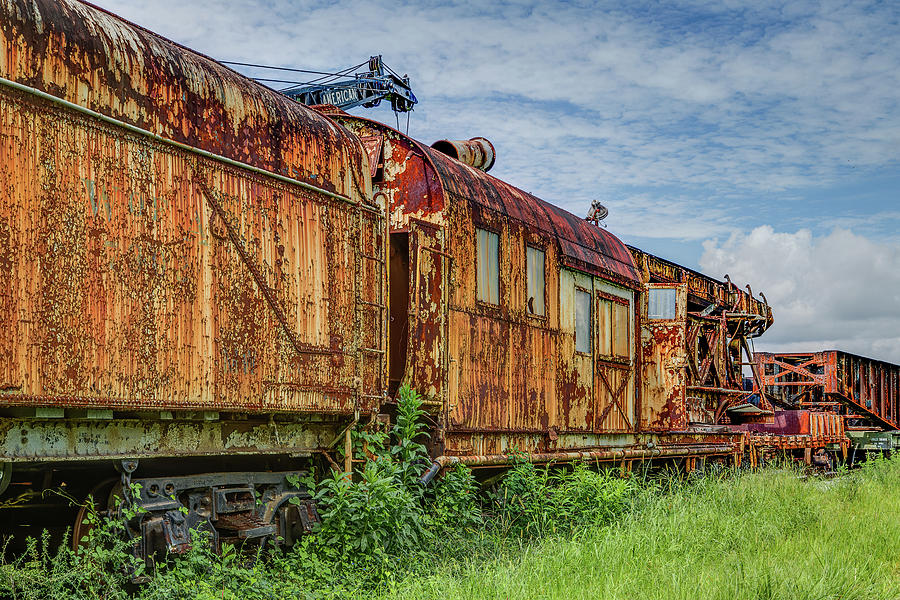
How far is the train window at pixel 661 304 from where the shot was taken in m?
14.3

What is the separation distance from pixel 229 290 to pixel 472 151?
529 centimetres

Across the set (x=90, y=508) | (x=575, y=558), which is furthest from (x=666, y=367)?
(x=90, y=508)

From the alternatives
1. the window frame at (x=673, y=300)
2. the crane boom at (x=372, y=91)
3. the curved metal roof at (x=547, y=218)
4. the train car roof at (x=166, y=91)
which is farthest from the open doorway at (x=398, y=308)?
the crane boom at (x=372, y=91)

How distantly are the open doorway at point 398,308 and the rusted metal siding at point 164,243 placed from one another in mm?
549

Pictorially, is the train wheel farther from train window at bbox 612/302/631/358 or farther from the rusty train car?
train window at bbox 612/302/631/358

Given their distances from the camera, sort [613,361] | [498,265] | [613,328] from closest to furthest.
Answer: [498,265] → [613,361] → [613,328]

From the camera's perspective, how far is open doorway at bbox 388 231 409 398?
8891 mm

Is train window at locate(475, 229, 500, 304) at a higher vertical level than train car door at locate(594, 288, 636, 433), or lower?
higher

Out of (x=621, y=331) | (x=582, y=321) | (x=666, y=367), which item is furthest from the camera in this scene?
(x=666, y=367)

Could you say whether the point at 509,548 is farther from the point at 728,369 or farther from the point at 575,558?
the point at 728,369

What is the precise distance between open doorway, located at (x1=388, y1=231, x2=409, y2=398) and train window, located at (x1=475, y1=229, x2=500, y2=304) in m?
0.97

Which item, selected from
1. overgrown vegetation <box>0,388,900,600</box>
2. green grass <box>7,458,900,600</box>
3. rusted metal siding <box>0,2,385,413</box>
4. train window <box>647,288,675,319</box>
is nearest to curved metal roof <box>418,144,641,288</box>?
train window <box>647,288,675,319</box>

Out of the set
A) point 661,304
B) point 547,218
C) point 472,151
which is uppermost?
point 472,151

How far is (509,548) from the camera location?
863 cm
